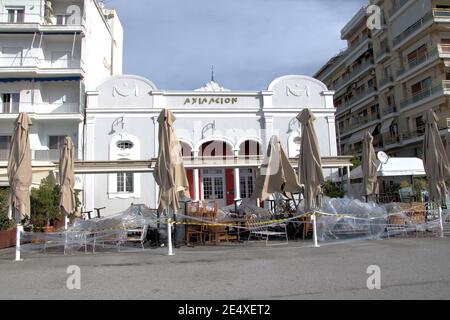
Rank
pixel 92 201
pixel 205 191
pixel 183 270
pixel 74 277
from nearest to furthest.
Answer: pixel 74 277, pixel 183 270, pixel 92 201, pixel 205 191

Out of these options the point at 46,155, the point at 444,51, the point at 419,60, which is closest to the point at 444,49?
the point at 444,51

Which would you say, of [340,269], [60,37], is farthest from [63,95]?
[340,269]

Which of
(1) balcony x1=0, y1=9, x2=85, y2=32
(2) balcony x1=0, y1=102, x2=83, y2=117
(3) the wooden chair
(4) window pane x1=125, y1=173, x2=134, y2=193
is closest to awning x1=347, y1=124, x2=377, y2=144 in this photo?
(4) window pane x1=125, y1=173, x2=134, y2=193

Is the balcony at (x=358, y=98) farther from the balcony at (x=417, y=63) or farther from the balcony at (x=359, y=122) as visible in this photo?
the balcony at (x=417, y=63)

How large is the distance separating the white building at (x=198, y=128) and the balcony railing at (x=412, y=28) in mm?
13384

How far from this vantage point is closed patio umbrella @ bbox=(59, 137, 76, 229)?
12.6 meters

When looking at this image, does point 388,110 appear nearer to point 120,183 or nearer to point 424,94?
point 424,94

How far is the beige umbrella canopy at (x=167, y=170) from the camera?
10.1 meters

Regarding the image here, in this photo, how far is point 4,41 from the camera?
28234 millimetres

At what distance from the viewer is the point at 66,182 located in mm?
12836

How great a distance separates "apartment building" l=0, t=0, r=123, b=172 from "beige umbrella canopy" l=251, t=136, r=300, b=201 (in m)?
16.9

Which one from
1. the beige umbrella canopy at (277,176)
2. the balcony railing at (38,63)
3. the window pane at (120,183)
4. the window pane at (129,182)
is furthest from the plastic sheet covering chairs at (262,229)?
the balcony railing at (38,63)
